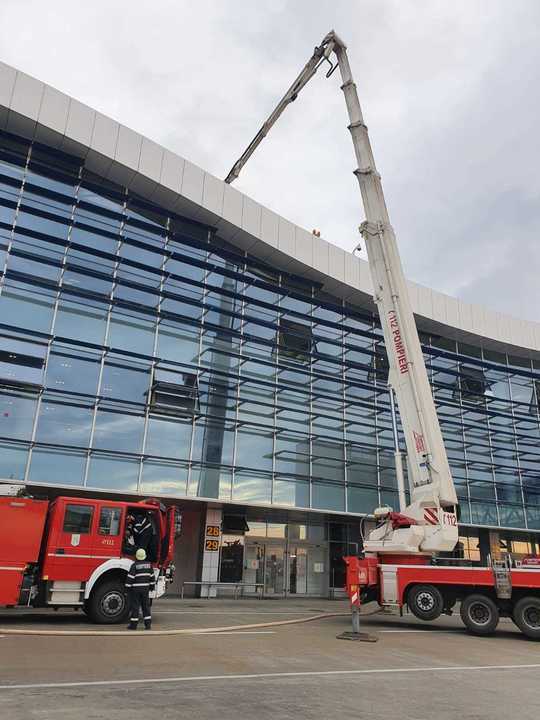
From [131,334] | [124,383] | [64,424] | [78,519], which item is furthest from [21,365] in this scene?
[78,519]

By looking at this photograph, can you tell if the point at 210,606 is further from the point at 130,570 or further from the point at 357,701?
the point at 357,701

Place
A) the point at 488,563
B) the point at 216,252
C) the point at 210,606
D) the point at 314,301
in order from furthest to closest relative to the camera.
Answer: the point at 314,301
the point at 216,252
the point at 210,606
the point at 488,563

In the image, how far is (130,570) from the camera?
10508 millimetres

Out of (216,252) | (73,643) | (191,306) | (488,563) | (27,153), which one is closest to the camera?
(73,643)

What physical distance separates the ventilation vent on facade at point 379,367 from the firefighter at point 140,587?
625 inches

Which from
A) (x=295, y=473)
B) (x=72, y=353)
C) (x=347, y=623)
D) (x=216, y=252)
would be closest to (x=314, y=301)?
(x=216, y=252)

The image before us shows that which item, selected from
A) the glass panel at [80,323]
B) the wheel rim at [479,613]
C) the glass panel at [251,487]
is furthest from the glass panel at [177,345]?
the wheel rim at [479,613]

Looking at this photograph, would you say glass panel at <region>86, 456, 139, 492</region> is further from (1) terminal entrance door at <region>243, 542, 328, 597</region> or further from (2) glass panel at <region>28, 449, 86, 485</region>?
(1) terminal entrance door at <region>243, 542, 328, 597</region>

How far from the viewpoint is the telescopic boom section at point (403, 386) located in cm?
1304

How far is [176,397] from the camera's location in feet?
62.9

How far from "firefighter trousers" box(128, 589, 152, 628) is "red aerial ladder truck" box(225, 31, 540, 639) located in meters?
4.19

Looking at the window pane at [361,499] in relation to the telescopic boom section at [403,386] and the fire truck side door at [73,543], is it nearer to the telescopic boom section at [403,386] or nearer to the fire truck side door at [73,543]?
the telescopic boom section at [403,386]

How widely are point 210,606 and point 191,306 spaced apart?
1059 cm

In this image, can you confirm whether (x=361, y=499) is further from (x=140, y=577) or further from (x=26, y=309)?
(x=26, y=309)
